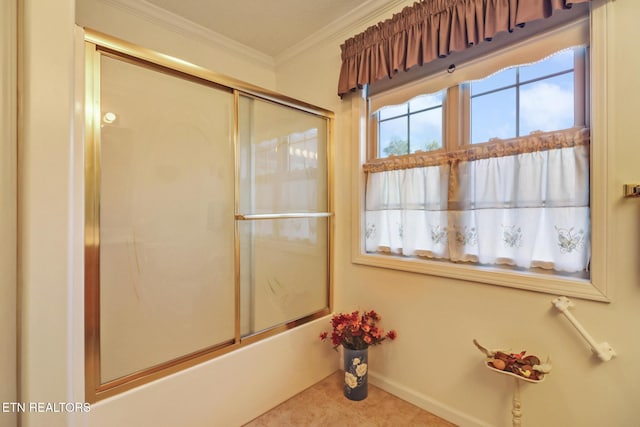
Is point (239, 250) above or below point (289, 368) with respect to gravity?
above

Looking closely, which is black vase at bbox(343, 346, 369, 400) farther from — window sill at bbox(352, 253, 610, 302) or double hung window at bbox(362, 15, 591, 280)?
double hung window at bbox(362, 15, 591, 280)

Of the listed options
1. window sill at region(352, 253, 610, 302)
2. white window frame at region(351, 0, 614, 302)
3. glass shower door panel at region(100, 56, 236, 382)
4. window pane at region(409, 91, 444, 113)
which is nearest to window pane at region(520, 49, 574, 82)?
white window frame at region(351, 0, 614, 302)

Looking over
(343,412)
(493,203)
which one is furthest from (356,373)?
(493,203)

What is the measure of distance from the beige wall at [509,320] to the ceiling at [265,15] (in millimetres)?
163

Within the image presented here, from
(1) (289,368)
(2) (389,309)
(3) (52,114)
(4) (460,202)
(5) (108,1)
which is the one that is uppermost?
(5) (108,1)

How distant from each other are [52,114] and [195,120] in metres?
0.62

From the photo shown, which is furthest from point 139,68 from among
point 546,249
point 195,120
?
point 546,249

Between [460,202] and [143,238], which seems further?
[460,202]

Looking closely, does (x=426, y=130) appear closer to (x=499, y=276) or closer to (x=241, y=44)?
(x=499, y=276)

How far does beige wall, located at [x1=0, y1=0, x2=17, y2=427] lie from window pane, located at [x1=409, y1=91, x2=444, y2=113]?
1.85 meters

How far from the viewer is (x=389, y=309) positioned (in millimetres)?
1853

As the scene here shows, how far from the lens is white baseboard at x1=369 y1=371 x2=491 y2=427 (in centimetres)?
151

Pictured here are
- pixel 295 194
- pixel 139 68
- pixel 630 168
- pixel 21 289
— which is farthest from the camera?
pixel 295 194

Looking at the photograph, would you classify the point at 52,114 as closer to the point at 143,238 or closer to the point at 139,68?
the point at 139,68
